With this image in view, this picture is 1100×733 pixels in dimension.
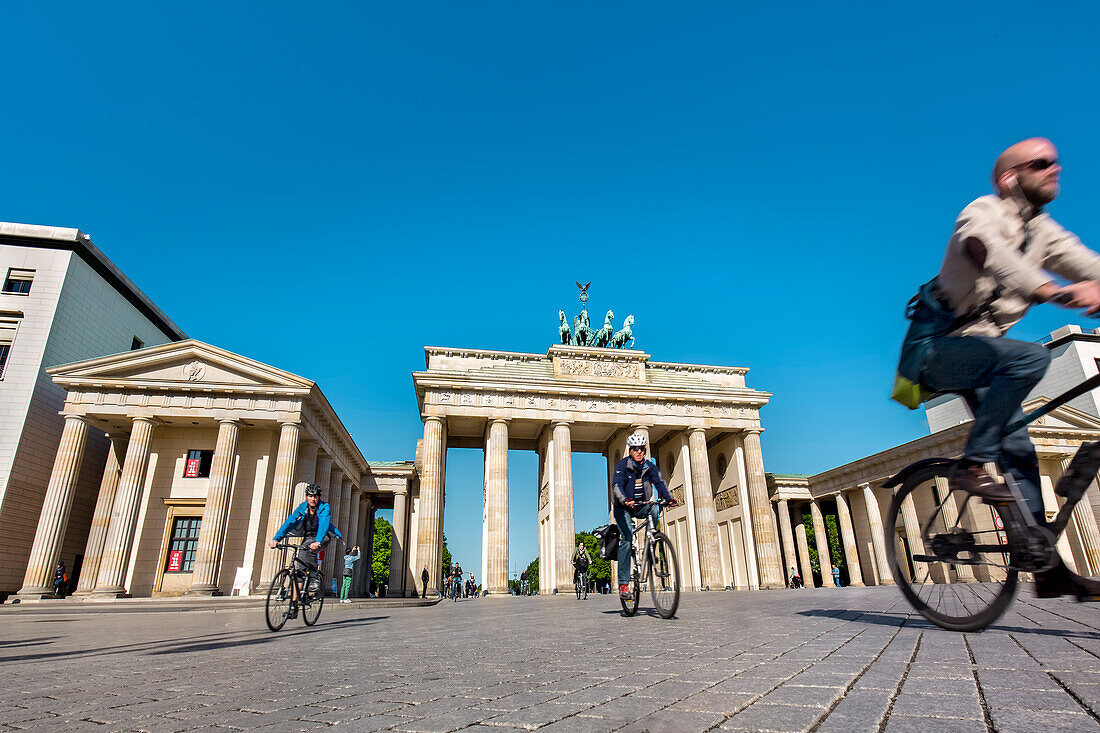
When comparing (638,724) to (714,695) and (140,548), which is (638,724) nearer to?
(714,695)

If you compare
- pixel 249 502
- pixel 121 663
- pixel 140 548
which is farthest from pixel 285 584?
pixel 140 548

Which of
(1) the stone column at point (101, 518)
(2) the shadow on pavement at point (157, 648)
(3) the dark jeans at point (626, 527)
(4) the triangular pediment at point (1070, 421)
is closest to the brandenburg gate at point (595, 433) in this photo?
(1) the stone column at point (101, 518)

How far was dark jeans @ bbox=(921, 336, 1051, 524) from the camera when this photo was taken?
343 centimetres

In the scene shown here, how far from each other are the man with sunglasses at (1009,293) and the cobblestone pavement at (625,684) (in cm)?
98

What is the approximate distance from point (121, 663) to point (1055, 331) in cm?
5902

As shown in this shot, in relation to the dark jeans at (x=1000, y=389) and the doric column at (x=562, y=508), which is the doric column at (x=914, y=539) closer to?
the dark jeans at (x=1000, y=389)

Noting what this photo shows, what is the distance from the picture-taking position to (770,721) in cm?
183

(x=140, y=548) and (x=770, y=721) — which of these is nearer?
(x=770, y=721)

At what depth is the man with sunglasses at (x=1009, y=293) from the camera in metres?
3.44

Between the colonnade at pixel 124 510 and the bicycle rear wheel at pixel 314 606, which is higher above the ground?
the colonnade at pixel 124 510

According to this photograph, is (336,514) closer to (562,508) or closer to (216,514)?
(216,514)

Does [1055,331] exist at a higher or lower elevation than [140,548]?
higher

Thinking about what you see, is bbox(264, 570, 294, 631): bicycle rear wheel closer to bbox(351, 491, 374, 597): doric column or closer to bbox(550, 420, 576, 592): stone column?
bbox(550, 420, 576, 592): stone column

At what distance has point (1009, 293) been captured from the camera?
3525 mm
